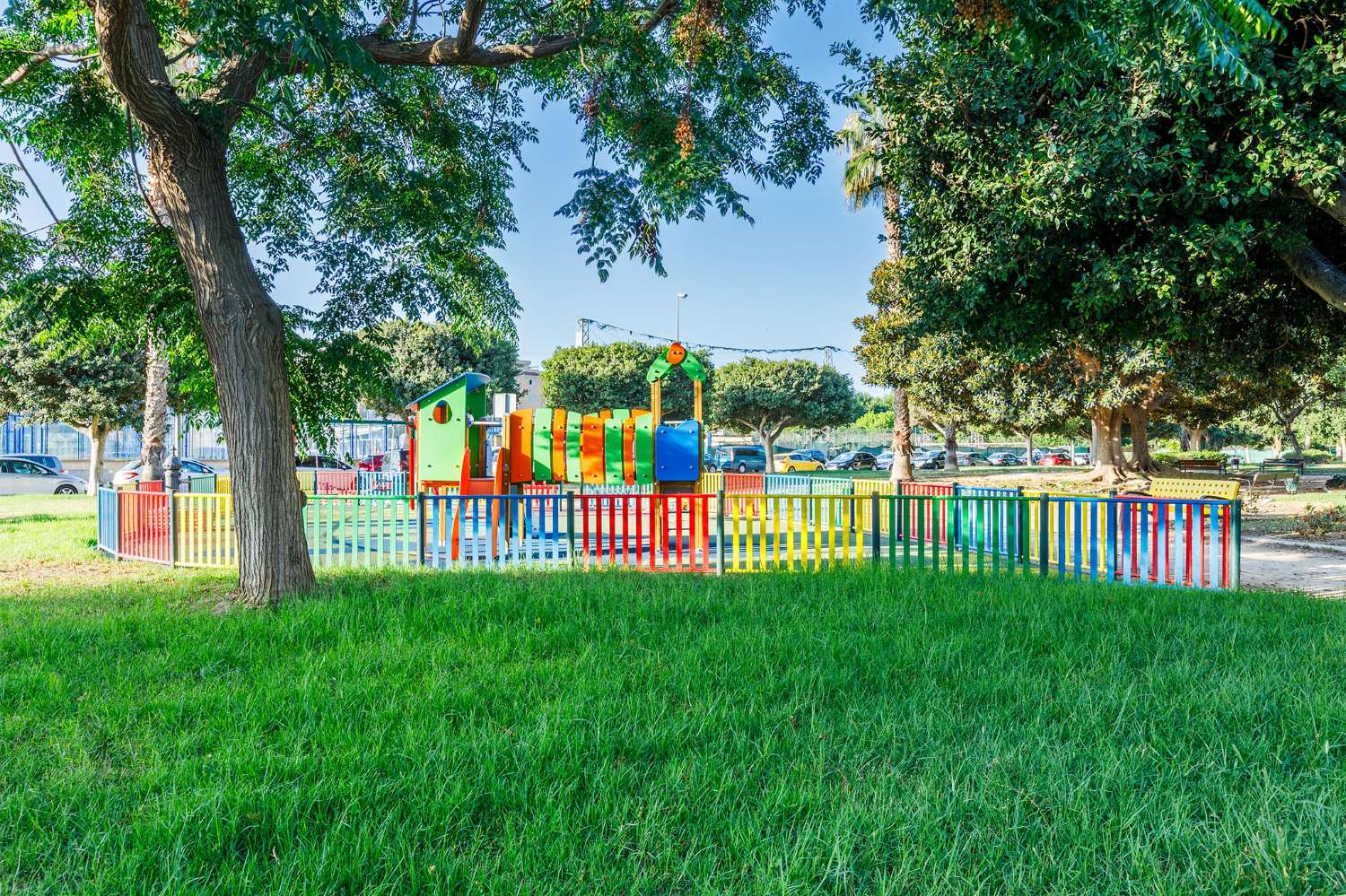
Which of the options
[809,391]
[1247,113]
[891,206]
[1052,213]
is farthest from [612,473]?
[809,391]

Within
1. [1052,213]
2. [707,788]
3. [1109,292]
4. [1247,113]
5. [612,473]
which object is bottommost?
[707,788]

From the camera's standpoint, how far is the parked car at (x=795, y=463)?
4266 centimetres

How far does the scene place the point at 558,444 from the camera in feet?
39.1

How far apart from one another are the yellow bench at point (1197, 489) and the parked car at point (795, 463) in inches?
1086

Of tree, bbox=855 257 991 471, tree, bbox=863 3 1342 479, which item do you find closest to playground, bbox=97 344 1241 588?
tree, bbox=863 3 1342 479

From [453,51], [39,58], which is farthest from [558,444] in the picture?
[39,58]

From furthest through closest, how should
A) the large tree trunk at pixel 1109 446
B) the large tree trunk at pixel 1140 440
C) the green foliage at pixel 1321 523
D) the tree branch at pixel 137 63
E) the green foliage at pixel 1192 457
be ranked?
the green foliage at pixel 1192 457, the large tree trunk at pixel 1140 440, the large tree trunk at pixel 1109 446, the green foliage at pixel 1321 523, the tree branch at pixel 137 63

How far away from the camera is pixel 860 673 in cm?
450

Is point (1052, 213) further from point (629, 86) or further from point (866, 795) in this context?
point (866, 795)

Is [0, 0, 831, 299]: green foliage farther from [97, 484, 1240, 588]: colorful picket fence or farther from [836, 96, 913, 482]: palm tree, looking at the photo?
[836, 96, 913, 482]: palm tree

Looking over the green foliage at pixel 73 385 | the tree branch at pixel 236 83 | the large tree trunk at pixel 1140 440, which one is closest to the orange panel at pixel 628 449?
the tree branch at pixel 236 83

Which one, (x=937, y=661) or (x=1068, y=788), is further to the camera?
(x=937, y=661)

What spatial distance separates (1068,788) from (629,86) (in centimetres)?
703

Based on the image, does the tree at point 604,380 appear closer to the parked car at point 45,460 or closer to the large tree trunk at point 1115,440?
the large tree trunk at point 1115,440
